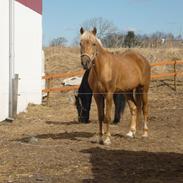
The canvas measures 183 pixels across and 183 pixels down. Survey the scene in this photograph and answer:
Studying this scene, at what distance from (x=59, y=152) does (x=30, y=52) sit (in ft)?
29.0

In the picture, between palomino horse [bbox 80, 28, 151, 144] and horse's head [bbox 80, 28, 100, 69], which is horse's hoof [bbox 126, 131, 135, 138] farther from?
horse's head [bbox 80, 28, 100, 69]

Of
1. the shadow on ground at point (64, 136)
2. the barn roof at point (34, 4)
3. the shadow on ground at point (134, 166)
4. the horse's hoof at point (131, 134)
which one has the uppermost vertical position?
the barn roof at point (34, 4)

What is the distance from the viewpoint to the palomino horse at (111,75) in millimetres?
8656

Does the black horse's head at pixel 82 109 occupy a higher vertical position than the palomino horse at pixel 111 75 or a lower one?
lower

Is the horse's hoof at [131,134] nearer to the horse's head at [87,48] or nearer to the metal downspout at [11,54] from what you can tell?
the horse's head at [87,48]

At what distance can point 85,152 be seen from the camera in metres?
7.95

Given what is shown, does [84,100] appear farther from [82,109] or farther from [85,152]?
[85,152]

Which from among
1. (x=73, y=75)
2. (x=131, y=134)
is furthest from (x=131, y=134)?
(x=73, y=75)

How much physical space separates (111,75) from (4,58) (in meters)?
4.85

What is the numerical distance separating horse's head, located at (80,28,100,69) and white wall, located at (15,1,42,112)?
19.8ft

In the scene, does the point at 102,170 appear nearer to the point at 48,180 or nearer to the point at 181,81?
the point at 48,180

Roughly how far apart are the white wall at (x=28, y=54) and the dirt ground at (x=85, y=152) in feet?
5.00

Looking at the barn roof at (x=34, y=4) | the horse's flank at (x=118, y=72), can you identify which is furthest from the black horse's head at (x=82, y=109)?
the barn roof at (x=34, y=4)

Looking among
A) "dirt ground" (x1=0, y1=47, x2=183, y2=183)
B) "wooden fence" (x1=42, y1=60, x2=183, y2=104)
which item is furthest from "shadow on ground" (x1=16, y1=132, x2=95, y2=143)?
"wooden fence" (x1=42, y1=60, x2=183, y2=104)
